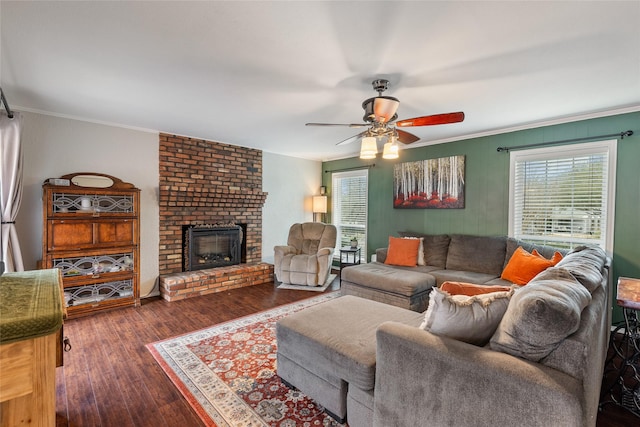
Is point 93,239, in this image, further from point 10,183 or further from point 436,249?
point 436,249

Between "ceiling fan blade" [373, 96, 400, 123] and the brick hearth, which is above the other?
"ceiling fan blade" [373, 96, 400, 123]

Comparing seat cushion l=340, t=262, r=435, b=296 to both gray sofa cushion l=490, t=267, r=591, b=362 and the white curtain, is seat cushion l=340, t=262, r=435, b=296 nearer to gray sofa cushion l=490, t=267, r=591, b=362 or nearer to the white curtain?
gray sofa cushion l=490, t=267, r=591, b=362

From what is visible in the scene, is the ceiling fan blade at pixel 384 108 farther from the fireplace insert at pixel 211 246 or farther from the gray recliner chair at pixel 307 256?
the fireplace insert at pixel 211 246

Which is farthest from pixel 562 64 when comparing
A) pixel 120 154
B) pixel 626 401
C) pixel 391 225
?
pixel 120 154

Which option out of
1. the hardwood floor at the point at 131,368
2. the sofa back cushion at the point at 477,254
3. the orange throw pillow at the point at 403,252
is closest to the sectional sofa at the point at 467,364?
the hardwood floor at the point at 131,368

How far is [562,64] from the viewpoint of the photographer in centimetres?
216

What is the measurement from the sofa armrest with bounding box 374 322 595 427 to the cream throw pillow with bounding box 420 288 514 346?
0.08 m

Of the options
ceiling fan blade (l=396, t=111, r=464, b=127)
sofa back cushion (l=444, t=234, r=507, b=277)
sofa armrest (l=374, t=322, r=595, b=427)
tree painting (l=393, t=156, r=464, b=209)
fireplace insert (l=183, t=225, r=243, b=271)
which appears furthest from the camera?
fireplace insert (l=183, t=225, r=243, b=271)

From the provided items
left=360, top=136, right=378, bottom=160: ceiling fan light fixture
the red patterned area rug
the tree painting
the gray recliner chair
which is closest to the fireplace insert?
the gray recliner chair

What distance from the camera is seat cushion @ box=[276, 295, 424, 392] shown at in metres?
1.56

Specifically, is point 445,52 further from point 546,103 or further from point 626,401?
point 626,401

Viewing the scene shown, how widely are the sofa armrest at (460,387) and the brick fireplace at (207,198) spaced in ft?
11.2

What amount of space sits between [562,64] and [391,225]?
3276 millimetres

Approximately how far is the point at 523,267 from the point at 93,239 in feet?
15.8
